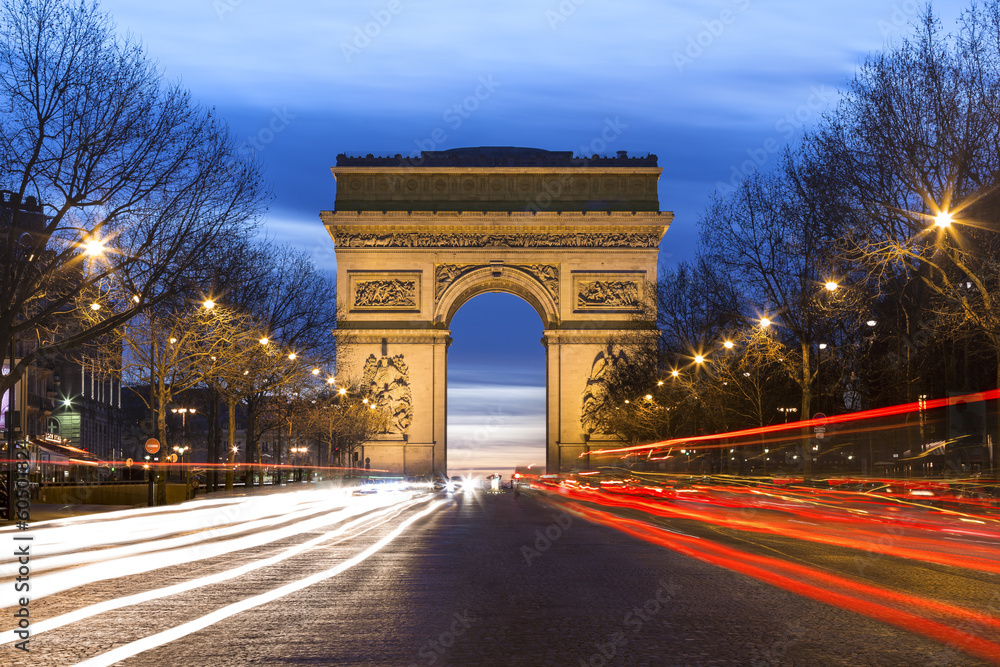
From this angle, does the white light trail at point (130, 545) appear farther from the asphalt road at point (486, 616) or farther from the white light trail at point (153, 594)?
the white light trail at point (153, 594)

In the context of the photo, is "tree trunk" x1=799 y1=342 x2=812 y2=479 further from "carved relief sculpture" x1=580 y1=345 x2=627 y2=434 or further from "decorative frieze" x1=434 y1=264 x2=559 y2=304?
"decorative frieze" x1=434 y1=264 x2=559 y2=304

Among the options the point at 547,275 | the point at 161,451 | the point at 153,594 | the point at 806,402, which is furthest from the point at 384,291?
the point at 153,594

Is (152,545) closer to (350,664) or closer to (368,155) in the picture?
(350,664)

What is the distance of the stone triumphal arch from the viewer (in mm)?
76750

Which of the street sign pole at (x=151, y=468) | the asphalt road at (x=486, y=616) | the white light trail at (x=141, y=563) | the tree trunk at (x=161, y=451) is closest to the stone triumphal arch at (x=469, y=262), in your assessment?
the tree trunk at (x=161, y=451)

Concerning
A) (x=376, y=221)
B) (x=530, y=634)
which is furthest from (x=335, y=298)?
(x=530, y=634)

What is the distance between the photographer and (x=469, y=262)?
77.5 meters

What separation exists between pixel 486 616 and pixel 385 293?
67.7m

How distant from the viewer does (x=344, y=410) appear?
72375 millimetres

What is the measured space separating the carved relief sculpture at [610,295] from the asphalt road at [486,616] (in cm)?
6146

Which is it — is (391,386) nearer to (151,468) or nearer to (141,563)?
(151,468)

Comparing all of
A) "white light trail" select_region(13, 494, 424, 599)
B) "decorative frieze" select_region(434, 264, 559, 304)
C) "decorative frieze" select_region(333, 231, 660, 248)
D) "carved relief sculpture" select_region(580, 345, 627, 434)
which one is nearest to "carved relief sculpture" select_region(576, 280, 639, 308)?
"decorative frieze" select_region(434, 264, 559, 304)

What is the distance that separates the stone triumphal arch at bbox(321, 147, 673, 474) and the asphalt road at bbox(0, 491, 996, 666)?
2408 inches

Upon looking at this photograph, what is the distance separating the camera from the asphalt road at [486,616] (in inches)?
299
